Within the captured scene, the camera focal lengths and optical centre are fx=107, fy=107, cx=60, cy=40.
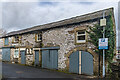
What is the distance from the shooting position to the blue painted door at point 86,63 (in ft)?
31.0

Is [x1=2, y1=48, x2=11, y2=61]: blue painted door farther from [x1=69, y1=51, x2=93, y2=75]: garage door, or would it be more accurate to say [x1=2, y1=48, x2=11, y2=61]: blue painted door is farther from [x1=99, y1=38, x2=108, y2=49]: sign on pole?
[x1=99, y1=38, x2=108, y2=49]: sign on pole

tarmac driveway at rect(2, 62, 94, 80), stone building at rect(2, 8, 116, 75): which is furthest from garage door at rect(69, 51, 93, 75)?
tarmac driveway at rect(2, 62, 94, 80)

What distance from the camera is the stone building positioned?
977 centimetres

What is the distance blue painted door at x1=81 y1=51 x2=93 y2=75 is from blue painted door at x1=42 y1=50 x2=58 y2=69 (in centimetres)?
321

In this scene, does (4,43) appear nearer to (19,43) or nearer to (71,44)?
(19,43)

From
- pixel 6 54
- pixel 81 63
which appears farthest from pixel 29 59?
pixel 81 63

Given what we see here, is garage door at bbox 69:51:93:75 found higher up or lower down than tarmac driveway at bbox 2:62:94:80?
higher up

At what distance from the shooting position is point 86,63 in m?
9.70

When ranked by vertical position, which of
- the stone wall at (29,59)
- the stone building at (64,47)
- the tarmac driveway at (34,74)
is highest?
the stone building at (64,47)

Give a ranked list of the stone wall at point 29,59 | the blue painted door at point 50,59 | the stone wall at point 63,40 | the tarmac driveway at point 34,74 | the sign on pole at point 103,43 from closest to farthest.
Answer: the sign on pole at point 103,43
the tarmac driveway at point 34,74
the stone wall at point 63,40
the blue painted door at point 50,59
the stone wall at point 29,59

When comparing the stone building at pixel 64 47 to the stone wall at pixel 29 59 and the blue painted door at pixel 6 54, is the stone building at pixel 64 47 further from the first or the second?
the blue painted door at pixel 6 54

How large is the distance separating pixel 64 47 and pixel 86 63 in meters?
2.91

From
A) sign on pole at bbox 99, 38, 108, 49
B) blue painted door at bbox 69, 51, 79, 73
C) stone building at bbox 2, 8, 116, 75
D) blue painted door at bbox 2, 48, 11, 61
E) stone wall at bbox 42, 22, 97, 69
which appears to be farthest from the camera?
blue painted door at bbox 2, 48, 11, 61

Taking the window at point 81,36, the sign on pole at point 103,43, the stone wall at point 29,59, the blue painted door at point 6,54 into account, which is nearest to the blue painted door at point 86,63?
the window at point 81,36
